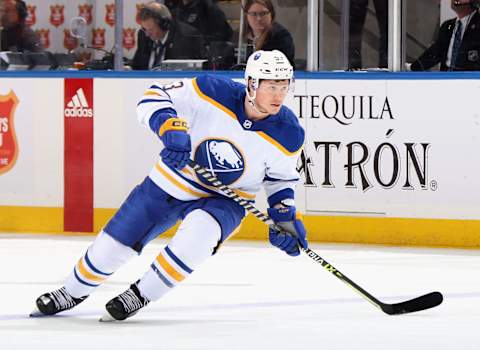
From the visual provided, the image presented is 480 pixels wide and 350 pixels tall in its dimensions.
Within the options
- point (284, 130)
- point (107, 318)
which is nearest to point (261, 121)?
point (284, 130)

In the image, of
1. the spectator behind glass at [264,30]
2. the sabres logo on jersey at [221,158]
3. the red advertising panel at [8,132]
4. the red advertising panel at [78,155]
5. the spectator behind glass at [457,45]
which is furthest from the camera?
the red advertising panel at [8,132]

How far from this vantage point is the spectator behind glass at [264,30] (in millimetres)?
6902

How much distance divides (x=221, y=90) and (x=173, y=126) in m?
0.33

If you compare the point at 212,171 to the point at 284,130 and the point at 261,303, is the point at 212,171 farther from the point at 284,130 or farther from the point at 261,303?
the point at 261,303

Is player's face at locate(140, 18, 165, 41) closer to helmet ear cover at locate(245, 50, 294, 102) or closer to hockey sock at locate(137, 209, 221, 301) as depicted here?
helmet ear cover at locate(245, 50, 294, 102)

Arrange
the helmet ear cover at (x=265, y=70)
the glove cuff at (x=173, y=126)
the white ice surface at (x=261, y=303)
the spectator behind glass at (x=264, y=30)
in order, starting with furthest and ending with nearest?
the spectator behind glass at (x=264, y=30)
the helmet ear cover at (x=265, y=70)
the glove cuff at (x=173, y=126)
the white ice surface at (x=261, y=303)

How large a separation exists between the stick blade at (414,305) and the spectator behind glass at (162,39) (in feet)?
9.41

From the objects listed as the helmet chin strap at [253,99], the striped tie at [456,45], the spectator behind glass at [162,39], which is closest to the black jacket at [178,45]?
the spectator behind glass at [162,39]

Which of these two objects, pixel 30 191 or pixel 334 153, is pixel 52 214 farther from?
pixel 334 153

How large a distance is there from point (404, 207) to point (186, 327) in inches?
108

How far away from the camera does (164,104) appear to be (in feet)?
13.9

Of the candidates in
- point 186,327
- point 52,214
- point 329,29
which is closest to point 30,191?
point 52,214

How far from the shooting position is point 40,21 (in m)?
7.35

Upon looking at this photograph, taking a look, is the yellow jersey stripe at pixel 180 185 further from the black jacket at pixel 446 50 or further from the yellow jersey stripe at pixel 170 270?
the black jacket at pixel 446 50
